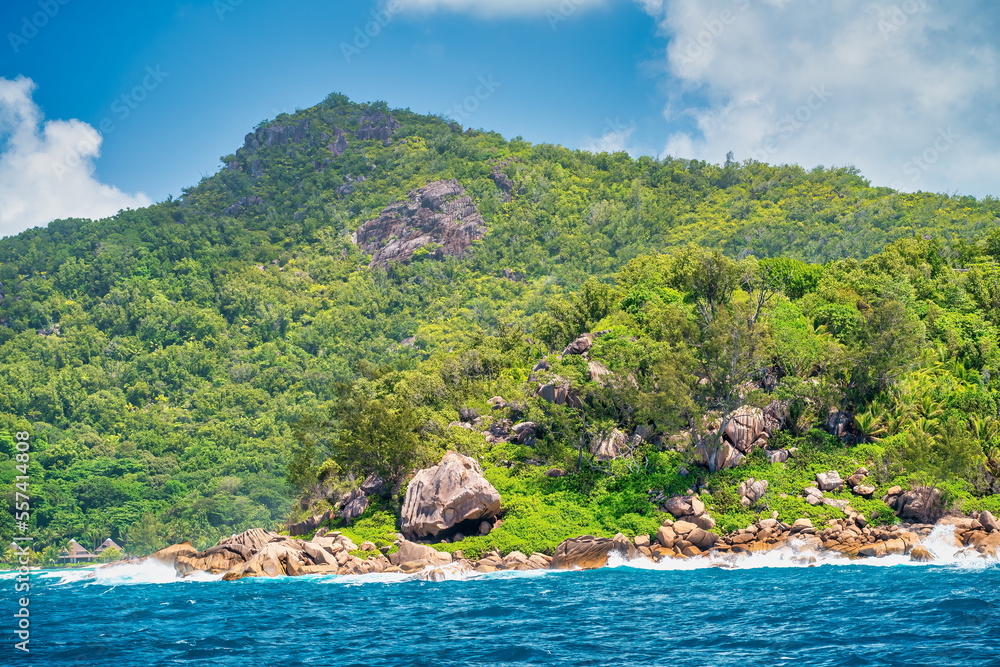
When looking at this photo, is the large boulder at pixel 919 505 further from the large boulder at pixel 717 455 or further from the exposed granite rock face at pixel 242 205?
the exposed granite rock face at pixel 242 205

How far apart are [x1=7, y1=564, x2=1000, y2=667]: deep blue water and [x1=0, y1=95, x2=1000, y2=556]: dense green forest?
40.7ft

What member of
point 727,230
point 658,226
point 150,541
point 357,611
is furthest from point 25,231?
point 357,611

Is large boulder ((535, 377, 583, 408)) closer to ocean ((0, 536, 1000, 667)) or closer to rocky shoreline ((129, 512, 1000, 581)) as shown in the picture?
rocky shoreline ((129, 512, 1000, 581))

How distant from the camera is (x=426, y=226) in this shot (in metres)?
166

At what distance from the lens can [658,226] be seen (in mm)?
155125

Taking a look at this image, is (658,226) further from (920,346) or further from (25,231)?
(25,231)

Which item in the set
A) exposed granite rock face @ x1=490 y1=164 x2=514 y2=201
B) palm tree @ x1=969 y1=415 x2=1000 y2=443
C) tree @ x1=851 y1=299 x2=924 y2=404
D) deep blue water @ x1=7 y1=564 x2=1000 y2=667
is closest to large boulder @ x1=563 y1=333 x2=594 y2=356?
tree @ x1=851 y1=299 x2=924 y2=404

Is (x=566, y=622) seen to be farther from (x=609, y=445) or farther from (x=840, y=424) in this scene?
(x=840, y=424)

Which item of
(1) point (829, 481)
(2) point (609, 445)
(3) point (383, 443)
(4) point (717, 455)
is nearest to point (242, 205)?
(3) point (383, 443)

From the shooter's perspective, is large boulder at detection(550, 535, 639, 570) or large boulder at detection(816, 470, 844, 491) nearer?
large boulder at detection(550, 535, 639, 570)

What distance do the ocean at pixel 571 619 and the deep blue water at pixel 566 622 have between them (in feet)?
0.26

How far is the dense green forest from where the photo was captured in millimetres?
45250

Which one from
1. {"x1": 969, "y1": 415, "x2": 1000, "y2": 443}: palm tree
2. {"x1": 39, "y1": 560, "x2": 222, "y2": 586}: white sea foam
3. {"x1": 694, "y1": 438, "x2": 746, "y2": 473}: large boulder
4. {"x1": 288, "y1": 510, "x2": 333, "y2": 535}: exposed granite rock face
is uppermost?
{"x1": 969, "y1": 415, "x2": 1000, "y2": 443}: palm tree

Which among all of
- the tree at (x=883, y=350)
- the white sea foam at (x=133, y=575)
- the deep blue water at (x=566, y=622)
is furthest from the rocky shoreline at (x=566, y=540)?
the tree at (x=883, y=350)
